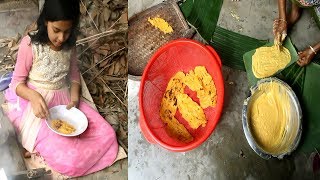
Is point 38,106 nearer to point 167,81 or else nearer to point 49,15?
point 49,15

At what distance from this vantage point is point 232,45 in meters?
2.02

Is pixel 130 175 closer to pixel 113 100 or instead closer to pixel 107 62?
pixel 113 100

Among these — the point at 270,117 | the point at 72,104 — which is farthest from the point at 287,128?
the point at 72,104

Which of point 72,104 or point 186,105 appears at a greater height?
point 72,104

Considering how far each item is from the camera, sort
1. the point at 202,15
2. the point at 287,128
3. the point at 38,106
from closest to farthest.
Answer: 1. the point at 38,106
2. the point at 287,128
3. the point at 202,15

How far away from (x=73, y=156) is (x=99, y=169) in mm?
113

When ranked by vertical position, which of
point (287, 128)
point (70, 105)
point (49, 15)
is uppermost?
point (49, 15)

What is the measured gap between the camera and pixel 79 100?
1694 millimetres

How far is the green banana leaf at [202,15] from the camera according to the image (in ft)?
6.57

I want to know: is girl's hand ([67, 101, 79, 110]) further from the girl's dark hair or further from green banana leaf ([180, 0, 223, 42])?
green banana leaf ([180, 0, 223, 42])

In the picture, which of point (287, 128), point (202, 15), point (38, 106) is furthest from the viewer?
point (202, 15)

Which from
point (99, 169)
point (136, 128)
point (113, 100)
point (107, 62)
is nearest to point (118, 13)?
point (107, 62)

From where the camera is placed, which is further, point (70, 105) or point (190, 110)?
point (190, 110)

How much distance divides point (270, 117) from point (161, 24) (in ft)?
2.00
